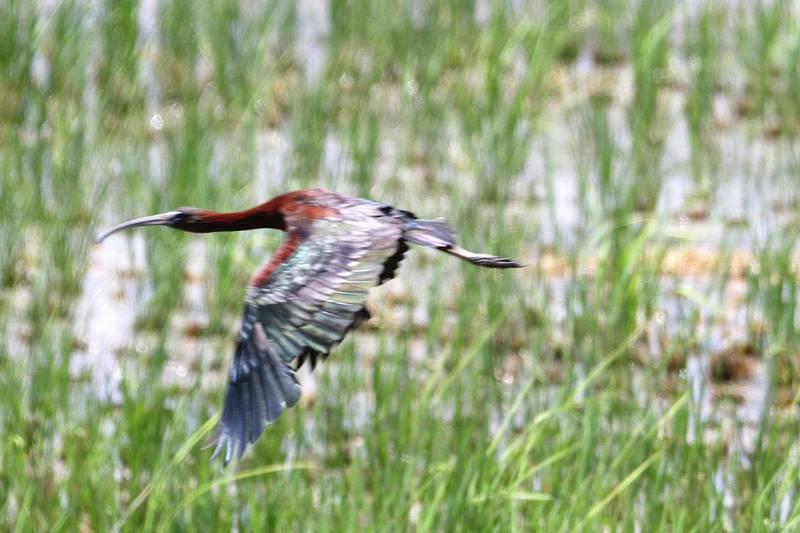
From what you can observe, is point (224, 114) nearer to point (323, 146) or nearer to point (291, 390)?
point (323, 146)

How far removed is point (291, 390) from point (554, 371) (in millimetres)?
2405

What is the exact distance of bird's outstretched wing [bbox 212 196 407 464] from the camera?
7.68 ft

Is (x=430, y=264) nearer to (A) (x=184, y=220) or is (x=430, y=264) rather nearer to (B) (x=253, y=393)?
(A) (x=184, y=220)

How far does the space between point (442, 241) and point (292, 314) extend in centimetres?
24

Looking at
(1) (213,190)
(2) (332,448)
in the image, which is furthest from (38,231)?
(2) (332,448)

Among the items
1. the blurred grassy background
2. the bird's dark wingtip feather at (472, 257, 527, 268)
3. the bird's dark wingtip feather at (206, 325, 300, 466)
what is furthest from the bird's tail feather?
the blurred grassy background

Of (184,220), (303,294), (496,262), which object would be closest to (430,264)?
(184,220)

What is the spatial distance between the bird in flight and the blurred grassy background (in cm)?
99

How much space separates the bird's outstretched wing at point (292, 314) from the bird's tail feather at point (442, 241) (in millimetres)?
48

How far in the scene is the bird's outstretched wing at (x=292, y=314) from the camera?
2.34 metres

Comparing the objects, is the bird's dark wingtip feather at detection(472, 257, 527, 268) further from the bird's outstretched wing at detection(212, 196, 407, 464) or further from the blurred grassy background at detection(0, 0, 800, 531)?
the blurred grassy background at detection(0, 0, 800, 531)

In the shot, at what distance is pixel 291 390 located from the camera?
233 centimetres

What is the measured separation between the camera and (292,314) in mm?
2387

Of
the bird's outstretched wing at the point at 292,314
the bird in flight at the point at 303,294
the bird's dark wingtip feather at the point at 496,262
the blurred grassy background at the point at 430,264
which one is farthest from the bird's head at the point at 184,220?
the blurred grassy background at the point at 430,264
